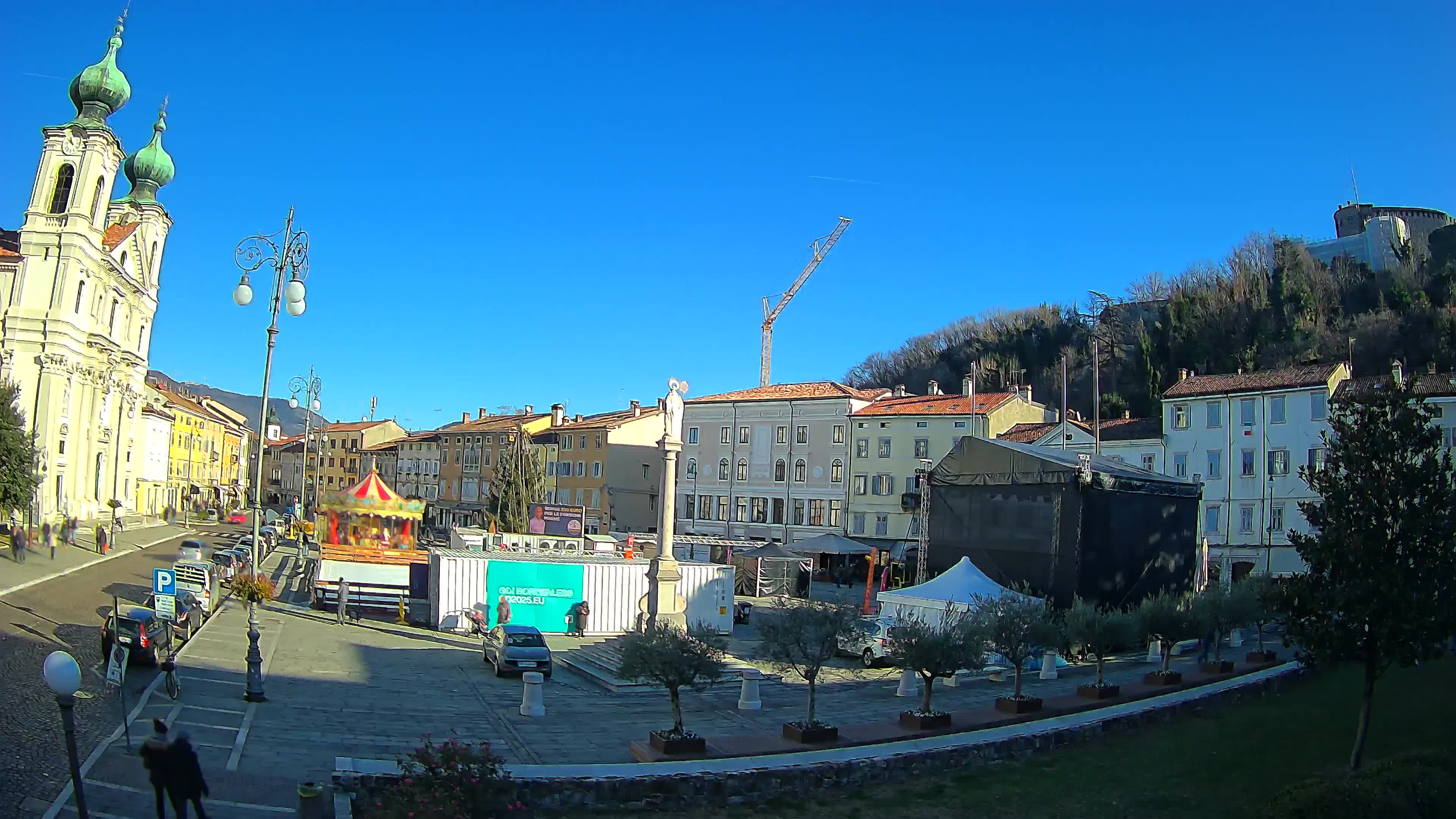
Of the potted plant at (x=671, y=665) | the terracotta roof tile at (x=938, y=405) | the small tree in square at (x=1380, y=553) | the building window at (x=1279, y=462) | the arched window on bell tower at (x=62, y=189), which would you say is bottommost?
the potted plant at (x=671, y=665)

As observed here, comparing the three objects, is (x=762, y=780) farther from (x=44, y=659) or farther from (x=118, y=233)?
(x=118, y=233)

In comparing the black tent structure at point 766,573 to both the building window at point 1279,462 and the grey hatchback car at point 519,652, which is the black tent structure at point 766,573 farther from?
the building window at point 1279,462

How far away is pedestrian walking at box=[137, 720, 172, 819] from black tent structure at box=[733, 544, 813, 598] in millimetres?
36303

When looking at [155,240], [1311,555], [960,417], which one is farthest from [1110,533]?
[155,240]

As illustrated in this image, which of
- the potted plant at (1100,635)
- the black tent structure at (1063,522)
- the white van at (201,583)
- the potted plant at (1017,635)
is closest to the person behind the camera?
the potted plant at (1017,635)

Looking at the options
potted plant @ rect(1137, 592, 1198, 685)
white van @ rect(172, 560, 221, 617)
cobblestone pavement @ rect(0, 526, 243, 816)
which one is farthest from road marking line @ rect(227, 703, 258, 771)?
potted plant @ rect(1137, 592, 1198, 685)

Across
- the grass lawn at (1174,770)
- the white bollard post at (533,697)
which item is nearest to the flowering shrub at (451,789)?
the grass lawn at (1174,770)

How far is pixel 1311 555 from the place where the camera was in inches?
548

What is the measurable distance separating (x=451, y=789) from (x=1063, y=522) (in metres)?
27.1

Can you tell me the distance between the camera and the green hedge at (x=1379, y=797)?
877cm

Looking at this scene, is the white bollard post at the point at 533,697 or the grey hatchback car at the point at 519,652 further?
the grey hatchback car at the point at 519,652

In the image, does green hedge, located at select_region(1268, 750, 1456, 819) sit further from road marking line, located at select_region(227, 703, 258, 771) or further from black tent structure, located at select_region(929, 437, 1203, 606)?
black tent structure, located at select_region(929, 437, 1203, 606)

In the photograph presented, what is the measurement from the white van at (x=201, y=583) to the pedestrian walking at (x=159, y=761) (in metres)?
17.4

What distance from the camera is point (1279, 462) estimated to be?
1826 inches
